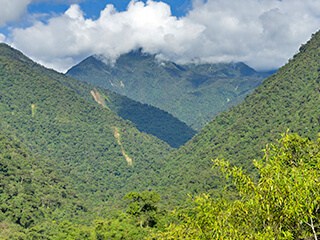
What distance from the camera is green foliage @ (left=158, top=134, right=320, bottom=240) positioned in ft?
42.0

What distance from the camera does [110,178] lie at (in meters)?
182

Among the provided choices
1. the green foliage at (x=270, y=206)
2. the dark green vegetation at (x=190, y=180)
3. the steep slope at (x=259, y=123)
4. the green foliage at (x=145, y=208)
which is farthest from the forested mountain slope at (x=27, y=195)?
the green foliage at (x=270, y=206)

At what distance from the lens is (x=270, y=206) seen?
13.4 m

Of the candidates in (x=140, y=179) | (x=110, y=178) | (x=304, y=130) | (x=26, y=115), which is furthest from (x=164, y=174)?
(x=26, y=115)

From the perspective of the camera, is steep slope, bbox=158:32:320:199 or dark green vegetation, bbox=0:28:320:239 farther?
steep slope, bbox=158:32:320:199

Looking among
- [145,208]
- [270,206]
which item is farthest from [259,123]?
[270,206]

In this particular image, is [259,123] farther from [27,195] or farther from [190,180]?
[27,195]

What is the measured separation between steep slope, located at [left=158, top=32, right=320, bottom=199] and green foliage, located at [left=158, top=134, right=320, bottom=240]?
3744 inches

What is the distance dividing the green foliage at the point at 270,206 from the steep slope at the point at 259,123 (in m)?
95.1

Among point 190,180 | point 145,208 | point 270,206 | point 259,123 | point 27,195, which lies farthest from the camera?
point 259,123

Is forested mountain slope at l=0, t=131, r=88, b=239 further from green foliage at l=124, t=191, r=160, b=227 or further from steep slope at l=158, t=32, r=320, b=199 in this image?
steep slope at l=158, t=32, r=320, b=199

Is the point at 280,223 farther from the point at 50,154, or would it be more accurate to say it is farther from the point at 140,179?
the point at 50,154

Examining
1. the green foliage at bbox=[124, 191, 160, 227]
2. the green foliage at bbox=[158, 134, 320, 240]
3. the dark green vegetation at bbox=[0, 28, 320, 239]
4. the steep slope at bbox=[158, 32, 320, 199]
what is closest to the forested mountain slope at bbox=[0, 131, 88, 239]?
the dark green vegetation at bbox=[0, 28, 320, 239]

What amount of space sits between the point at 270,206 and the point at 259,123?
12422 centimetres
